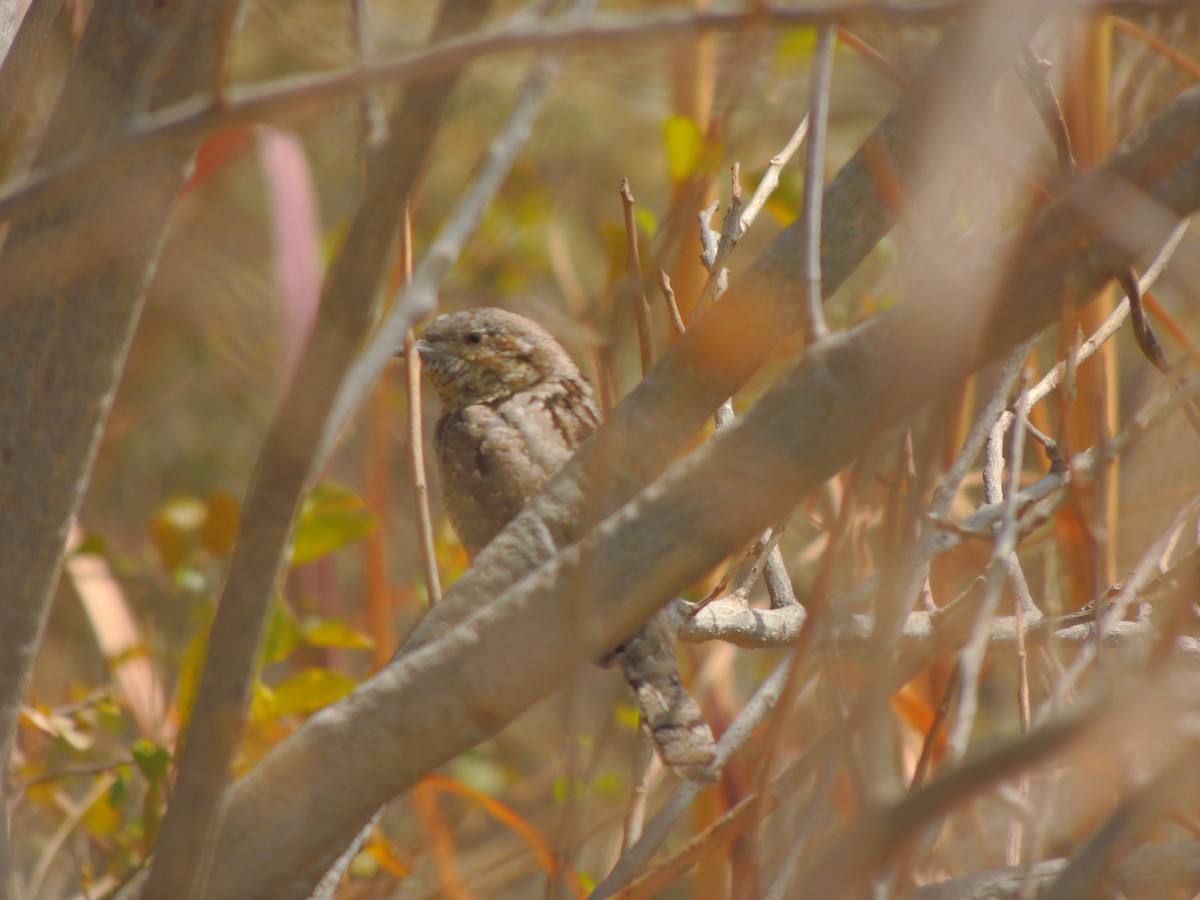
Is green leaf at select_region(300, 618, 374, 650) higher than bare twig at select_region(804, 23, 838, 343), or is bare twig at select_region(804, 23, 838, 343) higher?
green leaf at select_region(300, 618, 374, 650)

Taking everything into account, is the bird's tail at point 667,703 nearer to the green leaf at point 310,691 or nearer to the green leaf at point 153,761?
the green leaf at point 310,691

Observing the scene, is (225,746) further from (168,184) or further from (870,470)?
(168,184)

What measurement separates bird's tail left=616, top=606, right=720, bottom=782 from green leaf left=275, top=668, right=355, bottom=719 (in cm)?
93

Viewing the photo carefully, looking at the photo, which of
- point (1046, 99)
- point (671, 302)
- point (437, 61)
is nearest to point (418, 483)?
point (671, 302)

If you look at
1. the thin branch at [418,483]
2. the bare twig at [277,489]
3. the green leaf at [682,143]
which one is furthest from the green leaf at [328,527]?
the bare twig at [277,489]

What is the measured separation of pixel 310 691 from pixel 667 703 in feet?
3.83

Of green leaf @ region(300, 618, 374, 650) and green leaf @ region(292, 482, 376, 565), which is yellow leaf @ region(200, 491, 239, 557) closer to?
green leaf @ region(292, 482, 376, 565)

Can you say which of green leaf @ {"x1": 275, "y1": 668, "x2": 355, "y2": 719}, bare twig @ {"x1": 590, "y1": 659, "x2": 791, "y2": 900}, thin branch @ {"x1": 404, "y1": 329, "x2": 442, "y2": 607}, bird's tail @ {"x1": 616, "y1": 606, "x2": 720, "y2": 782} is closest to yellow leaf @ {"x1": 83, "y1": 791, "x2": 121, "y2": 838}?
green leaf @ {"x1": 275, "y1": 668, "x2": 355, "y2": 719}

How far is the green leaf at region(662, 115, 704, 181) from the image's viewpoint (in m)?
3.74

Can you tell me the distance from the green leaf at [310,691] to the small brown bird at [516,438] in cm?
54

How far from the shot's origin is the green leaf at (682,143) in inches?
147

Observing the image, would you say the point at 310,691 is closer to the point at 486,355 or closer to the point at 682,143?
the point at 486,355

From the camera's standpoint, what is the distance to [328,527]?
11.7 ft

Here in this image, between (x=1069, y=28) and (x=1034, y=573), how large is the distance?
110 inches
